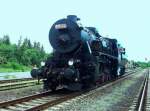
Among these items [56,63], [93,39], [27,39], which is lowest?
[56,63]

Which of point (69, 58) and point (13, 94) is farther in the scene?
point (69, 58)

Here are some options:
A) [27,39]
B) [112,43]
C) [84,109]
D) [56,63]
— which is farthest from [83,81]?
[27,39]

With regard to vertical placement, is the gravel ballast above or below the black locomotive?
below

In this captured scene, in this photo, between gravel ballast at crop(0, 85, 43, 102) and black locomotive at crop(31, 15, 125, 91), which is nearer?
gravel ballast at crop(0, 85, 43, 102)

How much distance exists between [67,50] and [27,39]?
120 meters

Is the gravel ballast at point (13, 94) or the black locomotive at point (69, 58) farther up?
the black locomotive at point (69, 58)

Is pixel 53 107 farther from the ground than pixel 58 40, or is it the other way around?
pixel 58 40

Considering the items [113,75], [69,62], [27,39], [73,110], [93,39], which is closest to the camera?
[73,110]

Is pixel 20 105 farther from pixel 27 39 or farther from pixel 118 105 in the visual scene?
pixel 27 39

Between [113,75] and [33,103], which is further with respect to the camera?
[113,75]

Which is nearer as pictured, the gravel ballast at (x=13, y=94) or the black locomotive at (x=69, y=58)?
the gravel ballast at (x=13, y=94)

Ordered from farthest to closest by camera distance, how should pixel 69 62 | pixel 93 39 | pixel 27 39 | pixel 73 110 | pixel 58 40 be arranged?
pixel 27 39 → pixel 93 39 → pixel 58 40 → pixel 69 62 → pixel 73 110

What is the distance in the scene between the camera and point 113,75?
109ft

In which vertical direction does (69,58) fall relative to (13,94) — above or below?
above
